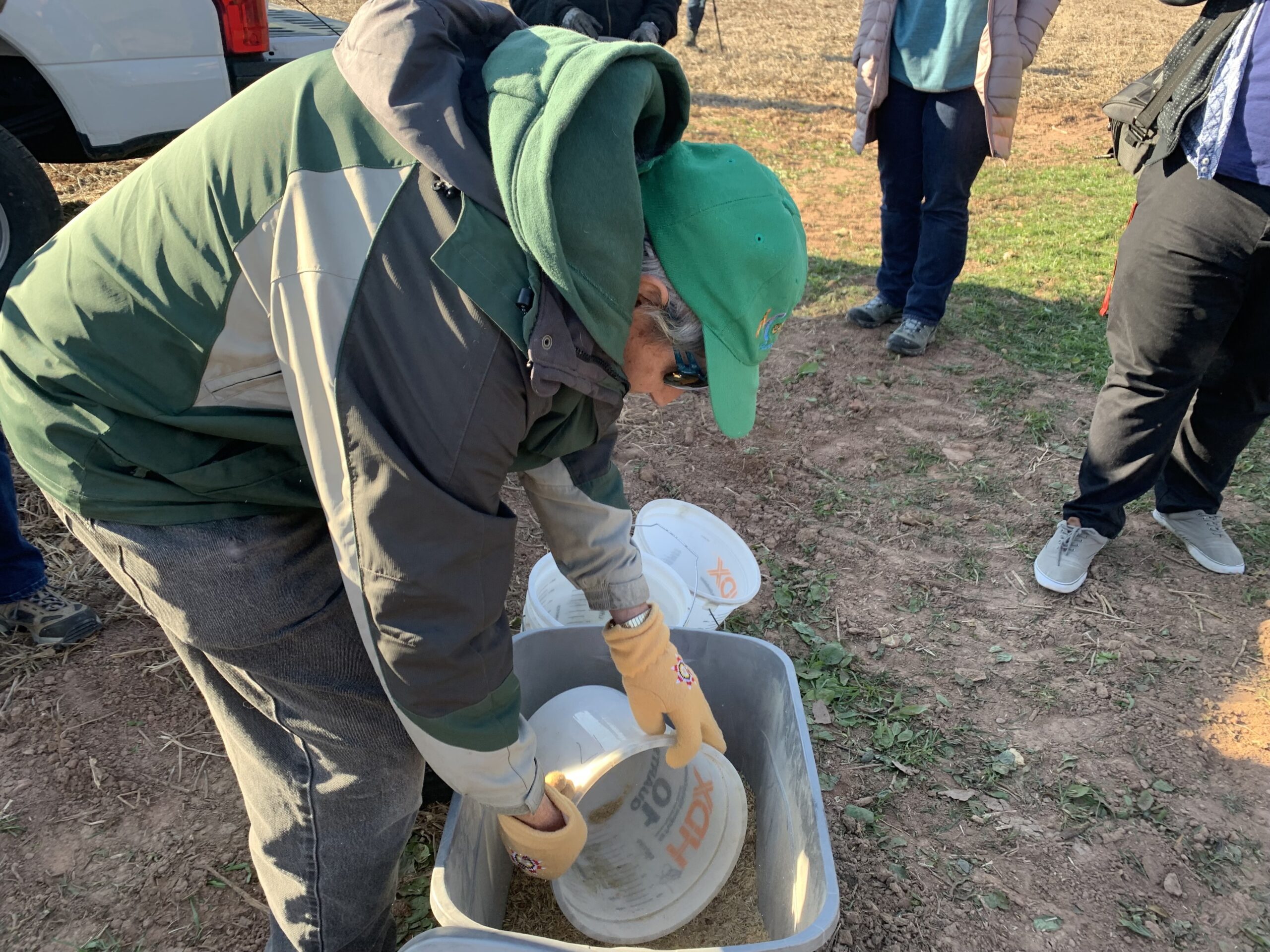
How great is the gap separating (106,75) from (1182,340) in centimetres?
390

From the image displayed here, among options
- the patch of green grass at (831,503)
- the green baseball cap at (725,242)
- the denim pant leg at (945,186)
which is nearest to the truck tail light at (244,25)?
the denim pant leg at (945,186)

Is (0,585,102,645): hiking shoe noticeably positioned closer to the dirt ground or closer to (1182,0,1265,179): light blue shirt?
the dirt ground

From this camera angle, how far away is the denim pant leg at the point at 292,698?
4.16 feet

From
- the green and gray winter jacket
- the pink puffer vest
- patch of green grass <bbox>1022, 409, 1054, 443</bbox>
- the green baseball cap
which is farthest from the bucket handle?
the pink puffer vest

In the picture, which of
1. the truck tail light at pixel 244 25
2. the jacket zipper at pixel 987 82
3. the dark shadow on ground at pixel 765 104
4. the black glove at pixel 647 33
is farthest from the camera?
the dark shadow on ground at pixel 765 104

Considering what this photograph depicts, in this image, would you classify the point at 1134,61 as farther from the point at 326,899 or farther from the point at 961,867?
the point at 326,899

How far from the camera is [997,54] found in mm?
3283

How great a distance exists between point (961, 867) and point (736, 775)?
0.52 metres

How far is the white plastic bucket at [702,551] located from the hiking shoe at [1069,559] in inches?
35.7

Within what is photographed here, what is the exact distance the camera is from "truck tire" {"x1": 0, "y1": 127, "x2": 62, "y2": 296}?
323cm

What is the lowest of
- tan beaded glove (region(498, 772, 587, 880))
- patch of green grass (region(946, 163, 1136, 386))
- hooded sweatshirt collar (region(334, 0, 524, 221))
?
patch of green grass (region(946, 163, 1136, 386))

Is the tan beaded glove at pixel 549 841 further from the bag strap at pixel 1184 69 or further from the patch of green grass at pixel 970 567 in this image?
the bag strap at pixel 1184 69

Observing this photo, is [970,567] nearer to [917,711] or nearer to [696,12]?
[917,711]

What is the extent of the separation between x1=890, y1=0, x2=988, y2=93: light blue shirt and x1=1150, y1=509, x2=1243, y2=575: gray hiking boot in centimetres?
175
